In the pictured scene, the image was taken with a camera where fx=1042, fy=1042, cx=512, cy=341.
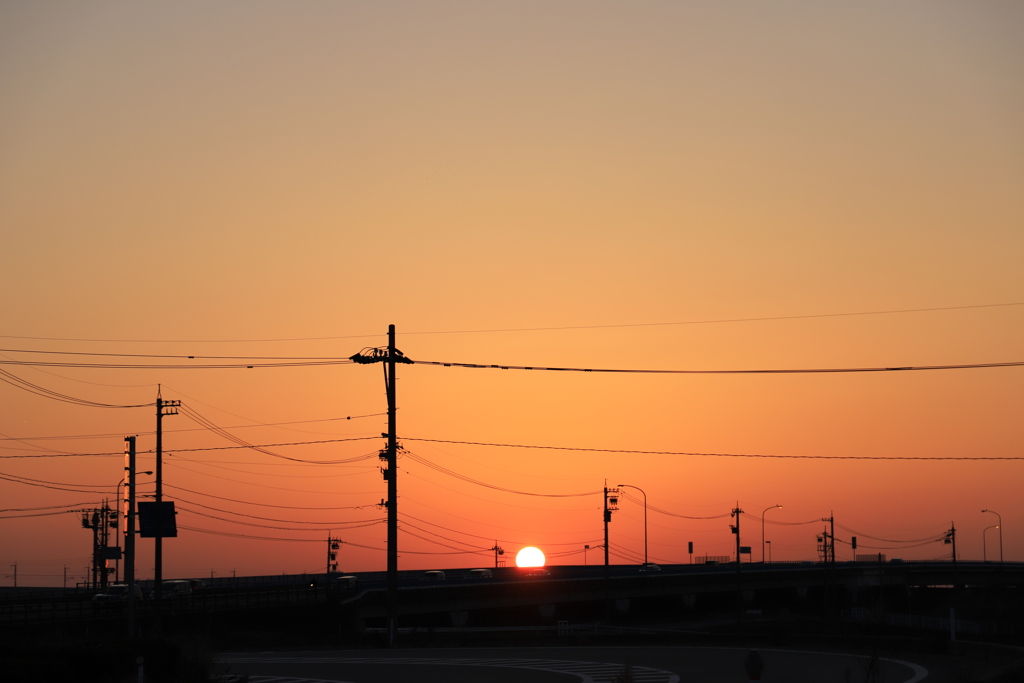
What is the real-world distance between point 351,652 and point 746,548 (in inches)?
3186

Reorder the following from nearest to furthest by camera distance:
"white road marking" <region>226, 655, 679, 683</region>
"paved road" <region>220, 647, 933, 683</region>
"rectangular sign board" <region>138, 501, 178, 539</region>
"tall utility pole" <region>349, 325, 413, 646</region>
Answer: "paved road" <region>220, 647, 933, 683</region>, "white road marking" <region>226, 655, 679, 683</region>, "tall utility pole" <region>349, 325, 413, 646</region>, "rectangular sign board" <region>138, 501, 178, 539</region>

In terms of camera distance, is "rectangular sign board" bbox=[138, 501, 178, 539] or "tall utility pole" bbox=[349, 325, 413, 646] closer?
"tall utility pole" bbox=[349, 325, 413, 646]

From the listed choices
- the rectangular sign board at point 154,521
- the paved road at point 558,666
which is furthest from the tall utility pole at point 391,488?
the rectangular sign board at point 154,521

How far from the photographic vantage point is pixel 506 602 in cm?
9550

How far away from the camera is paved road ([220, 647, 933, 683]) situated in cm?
2925

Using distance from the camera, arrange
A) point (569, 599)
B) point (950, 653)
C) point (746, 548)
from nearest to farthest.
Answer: point (950, 653) → point (569, 599) → point (746, 548)

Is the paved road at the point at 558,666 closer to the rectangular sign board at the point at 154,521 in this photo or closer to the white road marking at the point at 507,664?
the white road marking at the point at 507,664

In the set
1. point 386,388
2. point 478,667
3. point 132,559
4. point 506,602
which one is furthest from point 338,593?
point 478,667

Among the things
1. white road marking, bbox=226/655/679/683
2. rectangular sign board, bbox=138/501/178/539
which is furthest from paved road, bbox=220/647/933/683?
Result: rectangular sign board, bbox=138/501/178/539

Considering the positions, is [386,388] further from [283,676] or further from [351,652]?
[283,676]

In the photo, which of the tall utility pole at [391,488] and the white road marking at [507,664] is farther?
the tall utility pole at [391,488]

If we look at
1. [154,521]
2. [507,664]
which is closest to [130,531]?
[154,521]

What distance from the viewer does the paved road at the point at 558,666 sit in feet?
96.0

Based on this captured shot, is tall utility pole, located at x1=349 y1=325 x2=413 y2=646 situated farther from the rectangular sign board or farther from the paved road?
the rectangular sign board
